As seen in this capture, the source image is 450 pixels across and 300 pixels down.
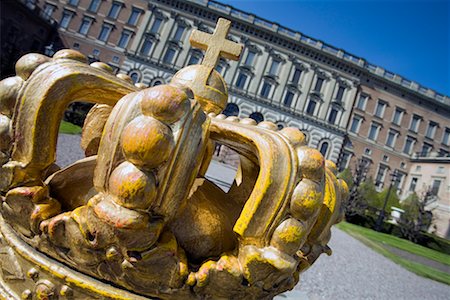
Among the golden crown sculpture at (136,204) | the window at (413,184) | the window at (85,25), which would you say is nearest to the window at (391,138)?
the window at (413,184)

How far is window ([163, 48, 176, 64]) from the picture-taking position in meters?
26.9

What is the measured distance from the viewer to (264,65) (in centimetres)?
2744

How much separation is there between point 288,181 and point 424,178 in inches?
1370

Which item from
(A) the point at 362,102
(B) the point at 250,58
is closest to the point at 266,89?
(B) the point at 250,58

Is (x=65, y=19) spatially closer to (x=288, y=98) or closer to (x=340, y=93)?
(x=288, y=98)

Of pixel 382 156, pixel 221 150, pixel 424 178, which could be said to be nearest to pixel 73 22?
pixel 221 150

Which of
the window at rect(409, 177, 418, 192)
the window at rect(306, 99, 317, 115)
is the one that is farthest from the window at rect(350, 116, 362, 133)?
the window at rect(409, 177, 418, 192)

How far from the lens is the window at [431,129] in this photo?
102 ft

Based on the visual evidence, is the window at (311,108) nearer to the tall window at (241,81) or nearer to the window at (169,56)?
the tall window at (241,81)

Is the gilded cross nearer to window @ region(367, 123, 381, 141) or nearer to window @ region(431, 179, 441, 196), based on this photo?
window @ region(367, 123, 381, 141)

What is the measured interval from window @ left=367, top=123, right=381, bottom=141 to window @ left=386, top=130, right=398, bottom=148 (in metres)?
1.47

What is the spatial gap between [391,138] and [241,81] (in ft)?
56.2

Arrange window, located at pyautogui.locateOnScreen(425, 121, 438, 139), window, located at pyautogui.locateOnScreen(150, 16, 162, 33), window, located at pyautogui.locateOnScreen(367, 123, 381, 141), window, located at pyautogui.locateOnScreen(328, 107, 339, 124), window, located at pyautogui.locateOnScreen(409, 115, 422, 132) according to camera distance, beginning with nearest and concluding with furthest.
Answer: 1. window, located at pyautogui.locateOnScreen(150, 16, 162, 33)
2. window, located at pyautogui.locateOnScreen(328, 107, 339, 124)
3. window, located at pyautogui.locateOnScreen(367, 123, 381, 141)
4. window, located at pyautogui.locateOnScreen(409, 115, 422, 132)
5. window, located at pyautogui.locateOnScreen(425, 121, 438, 139)

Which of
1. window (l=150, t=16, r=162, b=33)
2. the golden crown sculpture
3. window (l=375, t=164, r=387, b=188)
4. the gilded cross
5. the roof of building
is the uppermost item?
the roof of building
